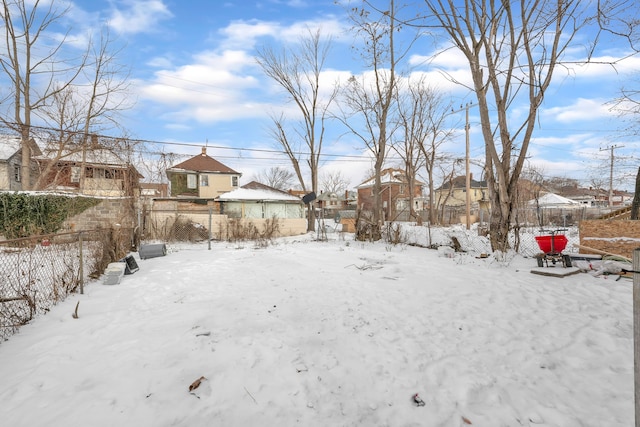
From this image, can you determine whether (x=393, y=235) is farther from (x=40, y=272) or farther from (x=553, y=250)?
(x=40, y=272)

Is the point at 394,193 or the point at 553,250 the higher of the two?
the point at 394,193

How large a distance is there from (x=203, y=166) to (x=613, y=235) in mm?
34127

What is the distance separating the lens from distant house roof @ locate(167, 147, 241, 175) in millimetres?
33156

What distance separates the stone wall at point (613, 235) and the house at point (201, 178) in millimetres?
31020

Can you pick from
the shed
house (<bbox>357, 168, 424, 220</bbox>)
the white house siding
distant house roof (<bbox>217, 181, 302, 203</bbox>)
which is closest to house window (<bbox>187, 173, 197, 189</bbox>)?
distant house roof (<bbox>217, 181, 302, 203</bbox>)

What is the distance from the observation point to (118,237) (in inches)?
308

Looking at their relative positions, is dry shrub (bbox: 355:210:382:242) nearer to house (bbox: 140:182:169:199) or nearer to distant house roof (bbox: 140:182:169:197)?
house (bbox: 140:182:169:199)

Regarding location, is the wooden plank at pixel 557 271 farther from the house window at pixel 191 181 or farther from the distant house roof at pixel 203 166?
the house window at pixel 191 181

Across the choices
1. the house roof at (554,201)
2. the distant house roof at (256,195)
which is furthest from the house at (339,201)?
the house roof at (554,201)

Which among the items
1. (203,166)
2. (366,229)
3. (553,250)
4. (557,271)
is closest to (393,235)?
(366,229)

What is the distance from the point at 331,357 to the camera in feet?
10.3

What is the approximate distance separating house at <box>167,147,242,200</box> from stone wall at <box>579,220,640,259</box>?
31.0 m

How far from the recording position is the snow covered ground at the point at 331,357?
2336 mm

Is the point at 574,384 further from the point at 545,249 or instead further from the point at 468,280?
the point at 545,249
